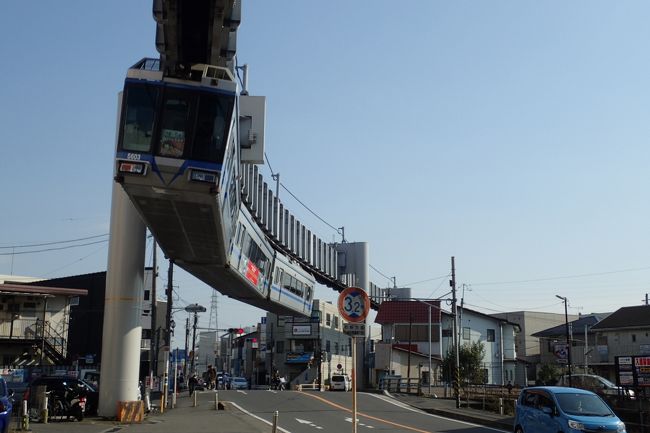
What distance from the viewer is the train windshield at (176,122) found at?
641 inches

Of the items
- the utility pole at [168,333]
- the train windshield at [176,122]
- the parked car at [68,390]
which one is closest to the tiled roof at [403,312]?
the utility pole at [168,333]

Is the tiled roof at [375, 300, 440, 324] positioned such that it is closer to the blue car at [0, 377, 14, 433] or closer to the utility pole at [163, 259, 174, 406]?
the utility pole at [163, 259, 174, 406]

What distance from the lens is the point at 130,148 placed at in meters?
16.1

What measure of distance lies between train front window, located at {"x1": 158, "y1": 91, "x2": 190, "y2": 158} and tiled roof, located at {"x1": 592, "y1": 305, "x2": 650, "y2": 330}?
181 feet

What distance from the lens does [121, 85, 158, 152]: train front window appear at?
16.2m

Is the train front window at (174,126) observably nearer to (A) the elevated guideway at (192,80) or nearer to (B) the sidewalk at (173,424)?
(A) the elevated guideway at (192,80)

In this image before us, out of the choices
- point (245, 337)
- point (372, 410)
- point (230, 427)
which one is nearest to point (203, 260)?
point (230, 427)

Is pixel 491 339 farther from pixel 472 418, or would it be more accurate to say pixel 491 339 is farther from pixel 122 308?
pixel 122 308

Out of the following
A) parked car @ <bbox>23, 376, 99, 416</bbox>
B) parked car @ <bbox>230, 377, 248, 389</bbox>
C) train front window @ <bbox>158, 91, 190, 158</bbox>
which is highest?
train front window @ <bbox>158, 91, 190, 158</bbox>

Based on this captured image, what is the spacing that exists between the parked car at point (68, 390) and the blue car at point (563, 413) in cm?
1469

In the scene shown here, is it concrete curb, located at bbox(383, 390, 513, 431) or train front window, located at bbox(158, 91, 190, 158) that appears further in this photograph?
concrete curb, located at bbox(383, 390, 513, 431)

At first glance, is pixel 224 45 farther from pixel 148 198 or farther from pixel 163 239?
pixel 163 239

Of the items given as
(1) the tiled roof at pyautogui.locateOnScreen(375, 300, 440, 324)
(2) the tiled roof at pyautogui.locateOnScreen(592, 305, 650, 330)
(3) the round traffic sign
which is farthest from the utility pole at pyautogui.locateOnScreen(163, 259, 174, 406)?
(2) the tiled roof at pyautogui.locateOnScreen(592, 305, 650, 330)

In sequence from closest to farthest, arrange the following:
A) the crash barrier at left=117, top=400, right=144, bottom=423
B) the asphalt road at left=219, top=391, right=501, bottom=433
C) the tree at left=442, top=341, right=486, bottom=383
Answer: the asphalt road at left=219, top=391, right=501, bottom=433, the crash barrier at left=117, top=400, right=144, bottom=423, the tree at left=442, top=341, right=486, bottom=383
